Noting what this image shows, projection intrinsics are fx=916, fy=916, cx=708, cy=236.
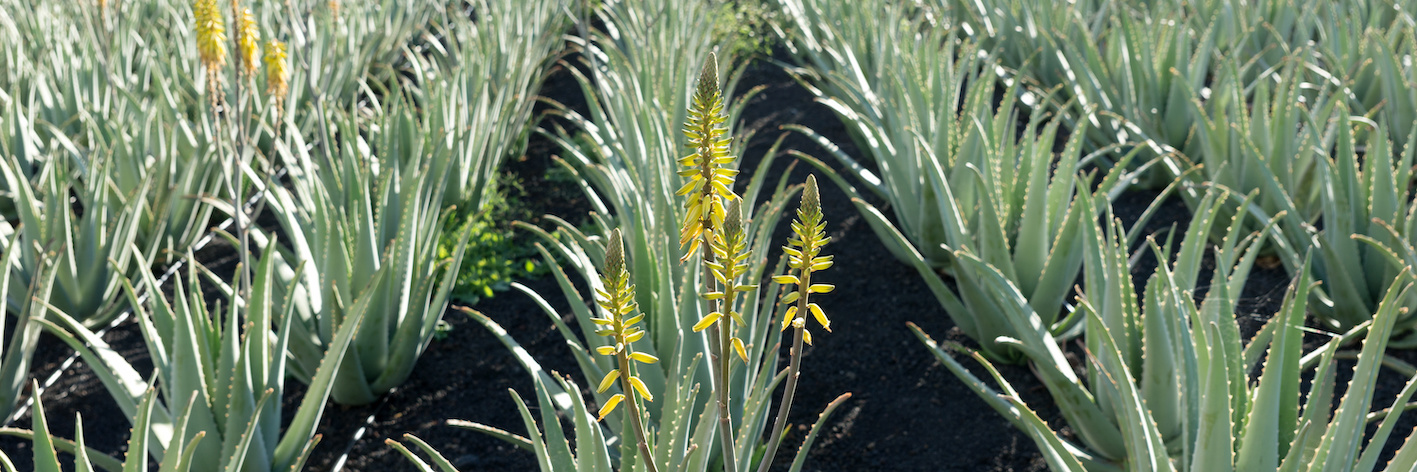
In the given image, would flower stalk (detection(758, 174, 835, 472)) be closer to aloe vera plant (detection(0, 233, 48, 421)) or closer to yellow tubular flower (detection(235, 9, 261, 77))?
yellow tubular flower (detection(235, 9, 261, 77))

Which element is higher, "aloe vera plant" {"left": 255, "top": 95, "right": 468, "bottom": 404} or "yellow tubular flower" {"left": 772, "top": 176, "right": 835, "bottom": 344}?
"yellow tubular flower" {"left": 772, "top": 176, "right": 835, "bottom": 344}

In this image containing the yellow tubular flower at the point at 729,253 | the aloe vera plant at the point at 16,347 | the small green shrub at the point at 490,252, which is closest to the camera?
the yellow tubular flower at the point at 729,253


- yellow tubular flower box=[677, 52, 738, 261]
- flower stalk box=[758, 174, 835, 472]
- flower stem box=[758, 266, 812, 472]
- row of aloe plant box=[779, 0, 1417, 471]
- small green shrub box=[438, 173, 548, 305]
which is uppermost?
yellow tubular flower box=[677, 52, 738, 261]

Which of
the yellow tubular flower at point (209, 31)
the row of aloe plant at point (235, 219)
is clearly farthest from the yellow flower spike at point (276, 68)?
the yellow tubular flower at point (209, 31)

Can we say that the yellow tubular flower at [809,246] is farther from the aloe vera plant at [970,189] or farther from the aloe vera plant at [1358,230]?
Result: the aloe vera plant at [1358,230]

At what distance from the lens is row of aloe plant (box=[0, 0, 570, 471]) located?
1562 millimetres

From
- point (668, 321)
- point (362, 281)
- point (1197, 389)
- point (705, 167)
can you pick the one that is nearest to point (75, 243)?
point (362, 281)

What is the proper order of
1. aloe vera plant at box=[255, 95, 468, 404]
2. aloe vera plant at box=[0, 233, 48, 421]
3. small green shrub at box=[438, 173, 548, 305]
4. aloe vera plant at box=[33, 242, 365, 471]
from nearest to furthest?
aloe vera plant at box=[33, 242, 365, 471]
aloe vera plant at box=[0, 233, 48, 421]
aloe vera plant at box=[255, 95, 468, 404]
small green shrub at box=[438, 173, 548, 305]

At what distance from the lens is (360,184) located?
218 cm

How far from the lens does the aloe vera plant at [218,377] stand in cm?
151

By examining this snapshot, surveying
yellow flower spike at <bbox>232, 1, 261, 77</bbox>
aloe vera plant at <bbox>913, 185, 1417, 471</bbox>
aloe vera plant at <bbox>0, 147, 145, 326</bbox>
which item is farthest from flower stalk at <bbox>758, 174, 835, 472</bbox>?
aloe vera plant at <bbox>0, 147, 145, 326</bbox>

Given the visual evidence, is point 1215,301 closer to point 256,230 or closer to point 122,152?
point 256,230

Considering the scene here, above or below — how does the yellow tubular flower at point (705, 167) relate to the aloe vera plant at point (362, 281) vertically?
above

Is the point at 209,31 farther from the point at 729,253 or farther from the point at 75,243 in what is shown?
the point at 729,253
